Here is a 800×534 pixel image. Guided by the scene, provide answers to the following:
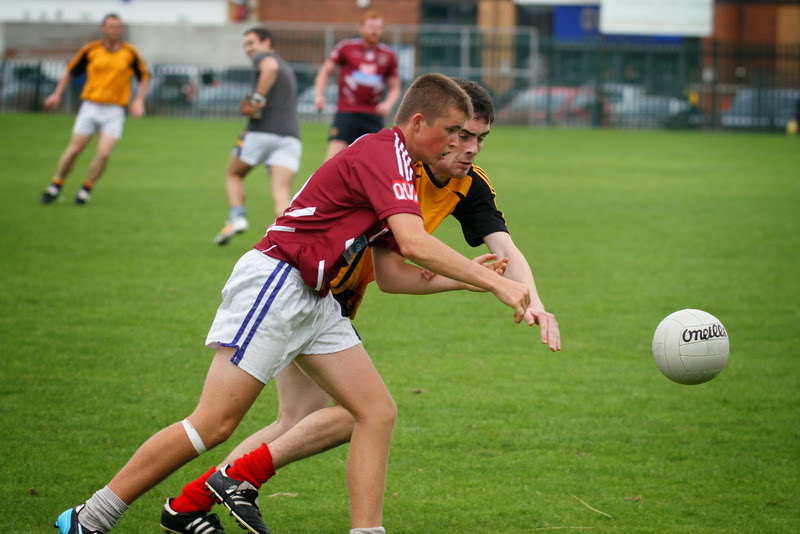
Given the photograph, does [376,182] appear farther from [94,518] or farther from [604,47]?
[604,47]

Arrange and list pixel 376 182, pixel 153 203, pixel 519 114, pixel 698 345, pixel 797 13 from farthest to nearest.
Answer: pixel 797 13 → pixel 519 114 → pixel 153 203 → pixel 698 345 → pixel 376 182

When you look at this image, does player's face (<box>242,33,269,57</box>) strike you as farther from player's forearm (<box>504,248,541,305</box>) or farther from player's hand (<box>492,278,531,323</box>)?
player's hand (<box>492,278,531,323</box>)

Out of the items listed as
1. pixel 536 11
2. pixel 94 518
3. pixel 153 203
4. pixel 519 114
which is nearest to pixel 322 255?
pixel 94 518

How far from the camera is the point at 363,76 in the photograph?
14070mm

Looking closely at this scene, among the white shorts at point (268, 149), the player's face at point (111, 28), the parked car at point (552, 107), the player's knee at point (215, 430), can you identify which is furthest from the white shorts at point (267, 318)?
the parked car at point (552, 107)

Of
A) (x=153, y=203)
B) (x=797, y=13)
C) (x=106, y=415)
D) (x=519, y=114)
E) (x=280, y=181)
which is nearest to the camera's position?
(x=106, y=415)

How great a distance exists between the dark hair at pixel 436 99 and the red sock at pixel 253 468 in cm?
160

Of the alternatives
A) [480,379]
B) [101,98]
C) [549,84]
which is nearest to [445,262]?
[480,379]

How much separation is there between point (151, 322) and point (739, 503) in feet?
16.2

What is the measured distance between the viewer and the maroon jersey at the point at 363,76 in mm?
14078

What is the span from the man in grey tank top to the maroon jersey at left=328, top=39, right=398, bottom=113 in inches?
107

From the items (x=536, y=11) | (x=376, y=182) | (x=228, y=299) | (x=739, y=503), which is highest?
(x=536, y=11)

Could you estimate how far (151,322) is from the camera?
8.09m

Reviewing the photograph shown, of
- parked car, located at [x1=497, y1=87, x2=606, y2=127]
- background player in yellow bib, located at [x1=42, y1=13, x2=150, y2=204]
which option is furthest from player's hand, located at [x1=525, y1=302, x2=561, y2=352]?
parked car, located at [x1=497, y1=87, x2=606, y2=127]
